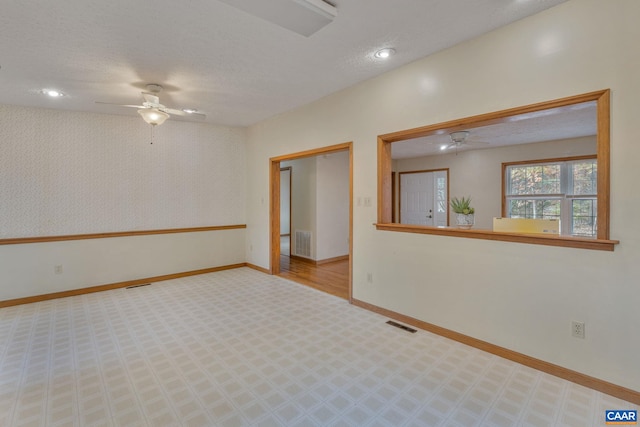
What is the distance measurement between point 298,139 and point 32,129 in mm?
3596

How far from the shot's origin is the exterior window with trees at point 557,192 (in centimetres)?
546

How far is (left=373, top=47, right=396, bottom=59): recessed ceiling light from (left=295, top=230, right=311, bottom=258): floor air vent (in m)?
4.00

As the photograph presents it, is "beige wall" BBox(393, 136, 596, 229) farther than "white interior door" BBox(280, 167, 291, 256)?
No

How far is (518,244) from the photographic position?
2.41 metres

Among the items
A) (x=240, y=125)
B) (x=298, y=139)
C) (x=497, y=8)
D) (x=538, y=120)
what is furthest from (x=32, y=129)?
(x=538, y=120)

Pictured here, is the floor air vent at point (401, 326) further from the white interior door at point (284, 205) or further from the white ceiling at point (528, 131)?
the white interior door at point (284, 205)

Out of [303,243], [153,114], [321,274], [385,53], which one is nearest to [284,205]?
[303,243]

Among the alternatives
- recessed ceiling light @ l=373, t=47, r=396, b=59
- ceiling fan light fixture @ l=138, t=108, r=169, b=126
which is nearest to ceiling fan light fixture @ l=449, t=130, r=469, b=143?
recessed ceiling light @ l=373, t=47, r=396, b=59

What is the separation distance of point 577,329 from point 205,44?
144 inches

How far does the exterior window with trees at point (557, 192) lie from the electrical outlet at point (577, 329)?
4176 millimetres

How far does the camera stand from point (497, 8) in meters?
2.17

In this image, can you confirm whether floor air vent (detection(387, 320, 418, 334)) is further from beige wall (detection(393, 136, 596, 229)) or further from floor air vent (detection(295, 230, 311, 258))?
beige wall (detection(393, 136, 596, 229))

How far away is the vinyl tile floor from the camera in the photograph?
6.06ft

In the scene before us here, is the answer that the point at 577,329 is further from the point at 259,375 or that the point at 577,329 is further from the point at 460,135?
the point at 460,135
